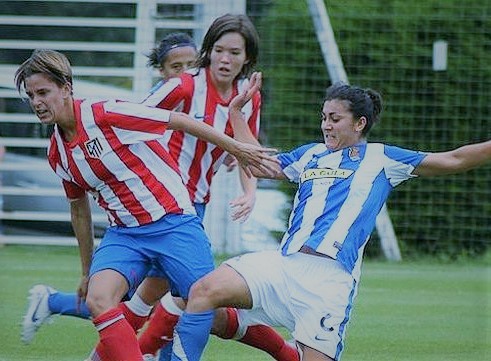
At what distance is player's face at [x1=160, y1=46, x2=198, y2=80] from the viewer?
6953mm

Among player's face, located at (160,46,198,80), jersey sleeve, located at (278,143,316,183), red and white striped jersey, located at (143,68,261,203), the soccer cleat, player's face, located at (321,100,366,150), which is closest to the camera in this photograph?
player's face, located at (321,100,366,150)

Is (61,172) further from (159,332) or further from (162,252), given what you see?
(159,332)

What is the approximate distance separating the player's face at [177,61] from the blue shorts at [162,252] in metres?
1.37

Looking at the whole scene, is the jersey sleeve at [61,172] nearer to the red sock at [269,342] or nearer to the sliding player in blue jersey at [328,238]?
the sliding player in blue jersey at [328,238]

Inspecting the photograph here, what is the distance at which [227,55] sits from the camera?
654 centimetres

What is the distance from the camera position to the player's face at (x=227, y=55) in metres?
6.54

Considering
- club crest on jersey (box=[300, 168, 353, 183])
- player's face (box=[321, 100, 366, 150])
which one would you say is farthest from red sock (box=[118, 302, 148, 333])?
player's face (box=[321, 100, 366, 150])

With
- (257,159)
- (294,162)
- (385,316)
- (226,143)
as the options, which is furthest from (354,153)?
(385,316)

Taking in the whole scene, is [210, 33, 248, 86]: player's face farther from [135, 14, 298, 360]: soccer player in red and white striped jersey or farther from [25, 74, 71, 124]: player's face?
[25, 74, 71, 124]: player's face

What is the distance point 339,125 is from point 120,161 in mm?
953

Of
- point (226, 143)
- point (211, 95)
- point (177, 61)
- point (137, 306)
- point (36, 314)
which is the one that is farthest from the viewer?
point (177, 61)

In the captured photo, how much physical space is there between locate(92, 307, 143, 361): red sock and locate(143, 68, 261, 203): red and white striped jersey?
135 centimetres

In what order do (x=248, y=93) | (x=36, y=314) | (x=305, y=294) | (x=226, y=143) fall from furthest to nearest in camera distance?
1. (x=36, y=314)
2. (x=248, y=93)
3. (x=226, y=143)
4. (x=305, y=294)

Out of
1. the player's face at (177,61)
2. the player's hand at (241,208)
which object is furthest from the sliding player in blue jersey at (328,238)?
the player's face at (177,61)
